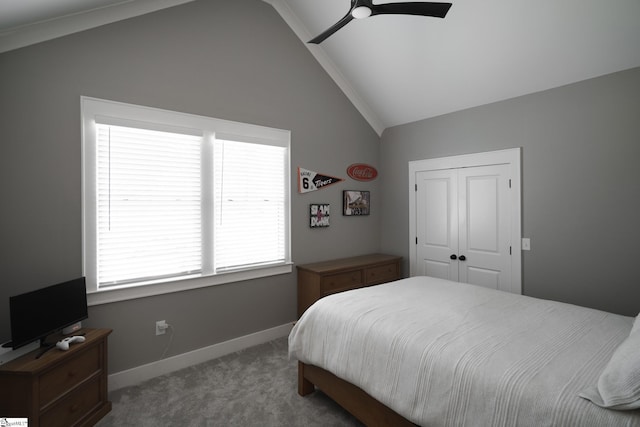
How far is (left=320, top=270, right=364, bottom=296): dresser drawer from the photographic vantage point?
10.9 ft

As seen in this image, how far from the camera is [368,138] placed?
4.38 m

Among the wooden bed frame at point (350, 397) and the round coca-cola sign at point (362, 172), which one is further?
the round coca-cola sign at point (362, 172)

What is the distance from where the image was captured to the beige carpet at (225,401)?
80.6 inches

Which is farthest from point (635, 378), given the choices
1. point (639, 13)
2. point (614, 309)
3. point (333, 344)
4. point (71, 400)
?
point (71, 400)

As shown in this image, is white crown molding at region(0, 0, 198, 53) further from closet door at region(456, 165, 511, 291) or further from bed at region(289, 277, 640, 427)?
closet door at region(456, 165, 511, 291)

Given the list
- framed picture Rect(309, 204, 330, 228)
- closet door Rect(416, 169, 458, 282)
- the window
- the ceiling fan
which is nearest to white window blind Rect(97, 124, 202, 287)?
the window

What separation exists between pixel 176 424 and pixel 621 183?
3.93 meters

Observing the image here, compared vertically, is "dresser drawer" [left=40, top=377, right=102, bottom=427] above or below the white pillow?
below

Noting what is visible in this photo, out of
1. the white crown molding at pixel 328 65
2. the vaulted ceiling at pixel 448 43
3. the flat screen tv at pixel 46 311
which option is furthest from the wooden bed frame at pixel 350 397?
the white crown molding at pixel 328 65

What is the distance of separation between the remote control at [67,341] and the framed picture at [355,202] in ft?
9.48

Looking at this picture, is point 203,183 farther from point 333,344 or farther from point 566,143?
point 566,143

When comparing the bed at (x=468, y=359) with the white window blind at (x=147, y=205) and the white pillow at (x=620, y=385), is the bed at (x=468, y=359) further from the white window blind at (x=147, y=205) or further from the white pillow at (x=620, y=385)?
the white window blind at (x=147, y=205)

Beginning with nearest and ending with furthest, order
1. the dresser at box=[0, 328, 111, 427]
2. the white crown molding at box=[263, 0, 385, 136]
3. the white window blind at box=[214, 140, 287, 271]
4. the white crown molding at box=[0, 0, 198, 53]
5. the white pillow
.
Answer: the white pillow < the dresser at box=[0, 328, 111, 427] < the white crown molding at box=[0, 0, 198, 53] < the white window blind at box=[214, 140, 287, 271] < the white crown molding at box=[263, 0, 385, 136]

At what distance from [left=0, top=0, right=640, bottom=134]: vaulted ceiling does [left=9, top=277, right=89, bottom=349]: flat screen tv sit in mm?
1622
